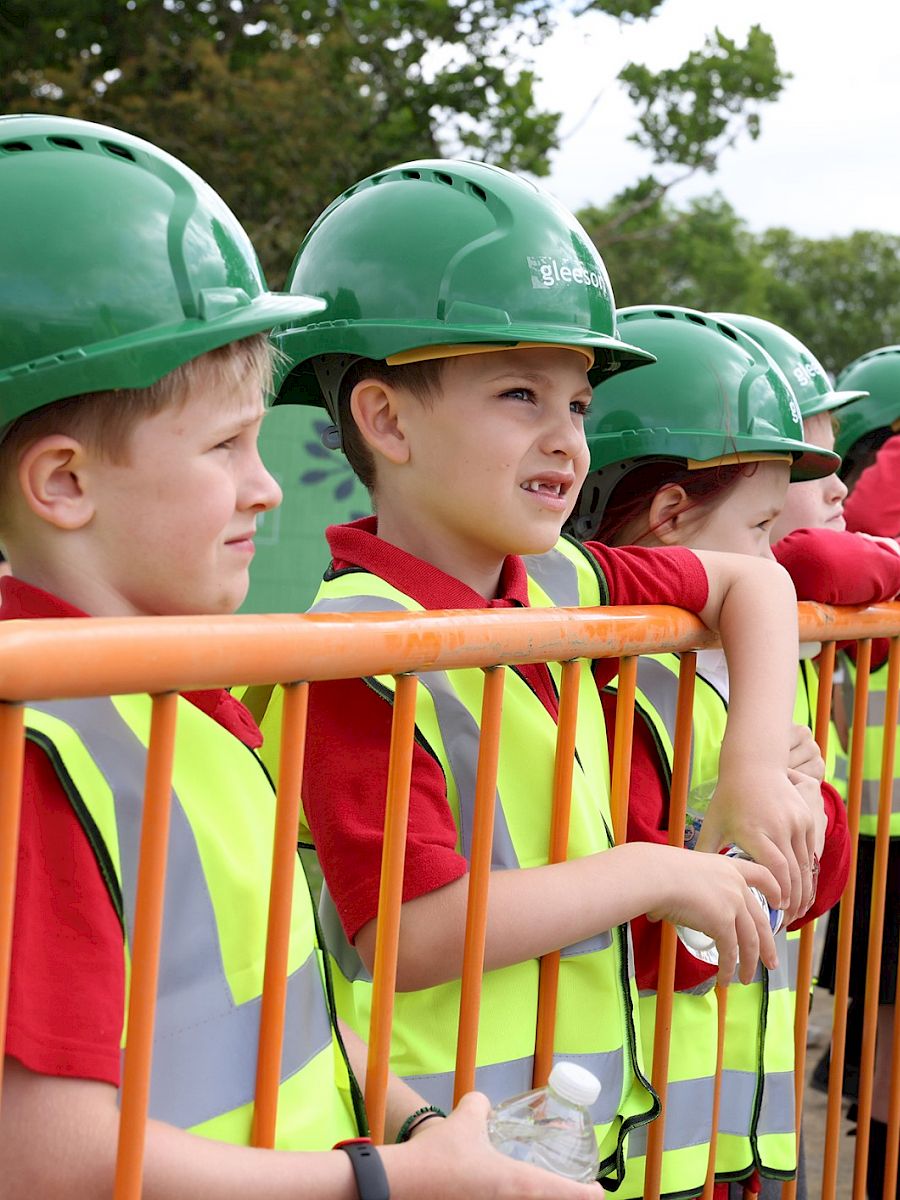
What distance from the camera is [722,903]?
220 centimetres

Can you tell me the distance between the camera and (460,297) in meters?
2.38

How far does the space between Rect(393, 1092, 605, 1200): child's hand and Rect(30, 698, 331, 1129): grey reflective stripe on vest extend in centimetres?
20

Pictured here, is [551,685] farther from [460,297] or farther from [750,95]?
[750,95]

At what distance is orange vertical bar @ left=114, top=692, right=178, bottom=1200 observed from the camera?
1.44 meters

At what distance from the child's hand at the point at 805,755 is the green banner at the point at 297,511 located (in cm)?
952

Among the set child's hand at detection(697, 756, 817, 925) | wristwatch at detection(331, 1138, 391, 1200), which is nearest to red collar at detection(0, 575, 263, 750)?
wristwatch at detection(331, 1138, 391, 1200)

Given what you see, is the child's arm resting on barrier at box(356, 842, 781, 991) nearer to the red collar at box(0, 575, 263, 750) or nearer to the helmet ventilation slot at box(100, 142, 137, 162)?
the red collar at box(0, 575, 263, 750)

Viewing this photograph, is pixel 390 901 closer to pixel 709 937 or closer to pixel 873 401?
pixel 709 937

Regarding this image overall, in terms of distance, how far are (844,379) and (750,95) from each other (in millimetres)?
19022

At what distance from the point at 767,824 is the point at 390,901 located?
2.59ft

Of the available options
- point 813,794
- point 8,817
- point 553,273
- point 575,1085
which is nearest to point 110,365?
point 8,817

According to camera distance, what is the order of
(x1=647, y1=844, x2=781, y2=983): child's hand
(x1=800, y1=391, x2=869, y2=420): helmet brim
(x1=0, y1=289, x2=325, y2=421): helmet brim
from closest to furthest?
(x1=0, y1=289, x2=325, y2=421): helmet brim
(x1=647, y1=844, x2=781, y2=983): child's hand
(x1=800, y1=391, x2=869, y2=420): helmet brim

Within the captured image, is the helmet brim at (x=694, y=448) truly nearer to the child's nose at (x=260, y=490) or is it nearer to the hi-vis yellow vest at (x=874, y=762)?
the hi-vis yellow vest at (x=874, y=762)

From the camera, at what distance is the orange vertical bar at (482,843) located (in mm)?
1946
